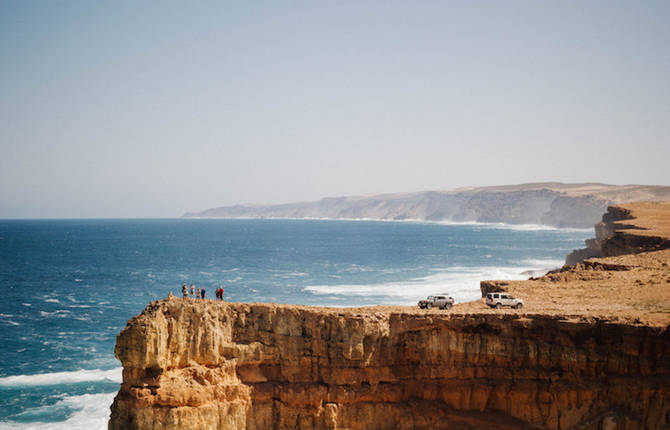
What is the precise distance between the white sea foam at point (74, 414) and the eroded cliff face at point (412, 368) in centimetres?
1437

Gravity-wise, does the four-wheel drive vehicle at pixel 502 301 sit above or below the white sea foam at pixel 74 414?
above

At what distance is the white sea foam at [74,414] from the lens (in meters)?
31.7

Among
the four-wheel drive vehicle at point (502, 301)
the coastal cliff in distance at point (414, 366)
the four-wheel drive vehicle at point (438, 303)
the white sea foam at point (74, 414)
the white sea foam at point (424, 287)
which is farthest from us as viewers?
the white sea foam at point (424, 287)

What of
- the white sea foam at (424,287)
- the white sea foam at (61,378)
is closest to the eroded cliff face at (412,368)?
the white sea foam at (61,378)

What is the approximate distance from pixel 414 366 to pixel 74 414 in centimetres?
2164

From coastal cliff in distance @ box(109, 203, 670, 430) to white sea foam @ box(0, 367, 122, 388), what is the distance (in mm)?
20094

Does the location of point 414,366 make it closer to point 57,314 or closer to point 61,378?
point 61,378

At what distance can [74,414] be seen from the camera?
33.2m

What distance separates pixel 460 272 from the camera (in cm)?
8788

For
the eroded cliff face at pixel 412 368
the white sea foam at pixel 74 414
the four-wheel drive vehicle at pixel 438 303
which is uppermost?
the four-wheel drive vehicle at pixel 438 303

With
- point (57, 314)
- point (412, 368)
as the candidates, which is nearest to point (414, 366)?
point (412, 368)

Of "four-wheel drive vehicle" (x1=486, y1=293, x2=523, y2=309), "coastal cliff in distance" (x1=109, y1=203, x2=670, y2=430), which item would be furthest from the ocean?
"four-wheel drive vehicle" (x1=486, y1=293, x2=523, y2=309)

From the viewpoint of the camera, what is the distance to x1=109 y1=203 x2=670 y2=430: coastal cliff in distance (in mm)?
21891

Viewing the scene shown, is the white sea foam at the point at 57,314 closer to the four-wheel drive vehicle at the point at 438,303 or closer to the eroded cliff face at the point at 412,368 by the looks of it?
the eroded cliff face at the point at 412,368
